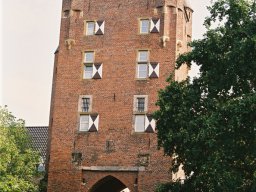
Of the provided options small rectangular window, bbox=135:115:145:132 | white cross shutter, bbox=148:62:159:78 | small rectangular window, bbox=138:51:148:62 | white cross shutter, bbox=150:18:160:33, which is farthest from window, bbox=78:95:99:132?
white cross shutter, bbox=150:18:160:33

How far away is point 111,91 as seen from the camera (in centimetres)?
3036

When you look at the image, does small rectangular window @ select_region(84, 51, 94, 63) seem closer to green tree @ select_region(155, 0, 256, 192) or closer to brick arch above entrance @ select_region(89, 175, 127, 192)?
brick arch above entrance @ select_region(89, 175, 127, 192)

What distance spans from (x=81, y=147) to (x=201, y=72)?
1160 centimetres

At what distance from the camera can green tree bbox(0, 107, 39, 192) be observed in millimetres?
27031

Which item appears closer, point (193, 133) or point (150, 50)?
point (193, 133)

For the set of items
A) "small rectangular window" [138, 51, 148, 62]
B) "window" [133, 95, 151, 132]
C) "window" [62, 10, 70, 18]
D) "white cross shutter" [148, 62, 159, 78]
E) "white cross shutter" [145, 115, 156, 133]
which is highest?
"window" [62, 10, 70, 18]

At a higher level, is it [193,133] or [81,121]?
[81,121]

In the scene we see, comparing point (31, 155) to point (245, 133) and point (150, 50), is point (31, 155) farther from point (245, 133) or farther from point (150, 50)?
point (245, 133)

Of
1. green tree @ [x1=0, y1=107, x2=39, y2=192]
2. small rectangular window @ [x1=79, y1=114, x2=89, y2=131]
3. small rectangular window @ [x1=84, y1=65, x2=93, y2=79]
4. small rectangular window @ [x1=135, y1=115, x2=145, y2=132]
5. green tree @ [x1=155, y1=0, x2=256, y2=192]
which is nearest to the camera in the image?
green tree @ [x1=155, y1=0, x2=256, y2=192]

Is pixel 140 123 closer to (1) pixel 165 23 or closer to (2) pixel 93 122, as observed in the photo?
(2) pixel 93 122

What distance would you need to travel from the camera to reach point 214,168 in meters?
17.8

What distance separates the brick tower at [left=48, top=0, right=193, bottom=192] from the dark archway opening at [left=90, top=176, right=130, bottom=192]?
0.22 ft

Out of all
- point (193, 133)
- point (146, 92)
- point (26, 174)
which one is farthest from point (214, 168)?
point (26, 174)

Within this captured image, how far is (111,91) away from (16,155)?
6699mm
